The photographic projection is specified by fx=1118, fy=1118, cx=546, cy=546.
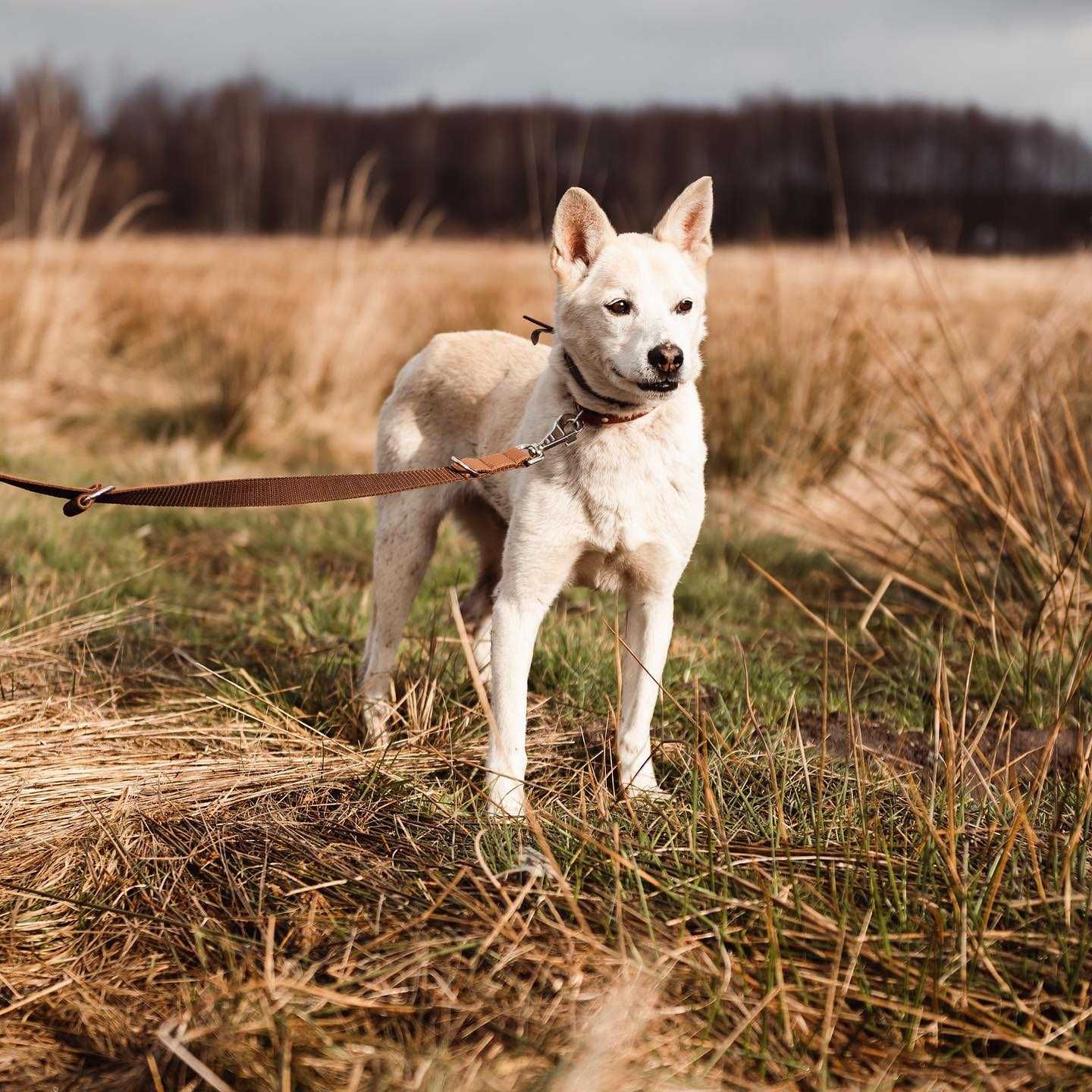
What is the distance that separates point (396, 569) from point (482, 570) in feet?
1.29

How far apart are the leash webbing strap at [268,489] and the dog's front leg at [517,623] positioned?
0.72ft

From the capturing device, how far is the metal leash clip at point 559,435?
8.38 ft

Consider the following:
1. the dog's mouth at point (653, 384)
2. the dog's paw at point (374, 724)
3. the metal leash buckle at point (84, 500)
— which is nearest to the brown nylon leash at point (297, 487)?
the metal leash buckle at point (84, 500)

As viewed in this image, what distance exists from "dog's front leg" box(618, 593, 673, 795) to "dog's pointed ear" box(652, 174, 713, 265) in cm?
90

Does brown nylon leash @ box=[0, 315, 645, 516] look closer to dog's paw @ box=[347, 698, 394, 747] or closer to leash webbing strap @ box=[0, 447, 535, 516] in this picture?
leash webbing strap @ box=[0, 447, 535, 516]

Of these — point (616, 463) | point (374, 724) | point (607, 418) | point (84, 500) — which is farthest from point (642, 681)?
point (84, 500)

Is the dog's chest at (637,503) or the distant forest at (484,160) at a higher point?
the distant forest at (484,160)

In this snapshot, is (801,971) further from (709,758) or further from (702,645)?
(702,645)

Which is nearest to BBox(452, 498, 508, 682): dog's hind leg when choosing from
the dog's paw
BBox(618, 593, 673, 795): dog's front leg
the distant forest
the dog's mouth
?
the dog's paw

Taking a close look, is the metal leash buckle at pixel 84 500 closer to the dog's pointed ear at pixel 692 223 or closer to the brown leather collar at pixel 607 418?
the brown leather collar at pixel 607 418

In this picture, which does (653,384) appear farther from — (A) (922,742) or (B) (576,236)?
(A) (922,742)

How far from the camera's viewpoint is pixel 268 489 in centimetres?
232

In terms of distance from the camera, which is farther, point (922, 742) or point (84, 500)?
point (922, 742)

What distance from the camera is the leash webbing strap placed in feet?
7.25
